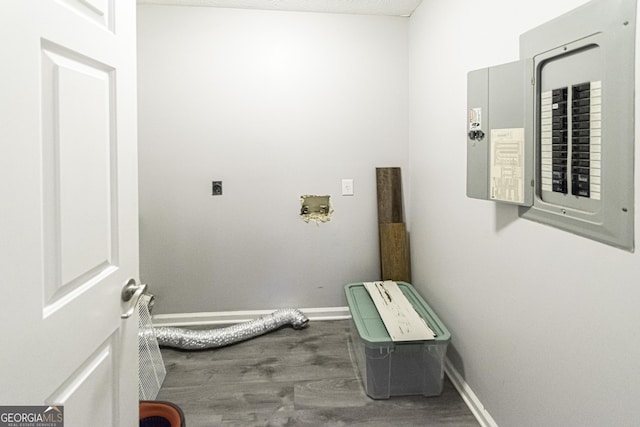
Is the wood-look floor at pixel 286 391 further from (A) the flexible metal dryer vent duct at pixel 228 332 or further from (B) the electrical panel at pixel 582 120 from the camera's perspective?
(B) the electrical panel at pixel 582 120

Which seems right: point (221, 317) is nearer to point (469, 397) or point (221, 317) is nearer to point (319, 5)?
point (469, 397)

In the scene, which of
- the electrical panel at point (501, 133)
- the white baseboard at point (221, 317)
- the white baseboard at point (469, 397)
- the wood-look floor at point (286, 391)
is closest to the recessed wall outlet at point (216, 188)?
the white baseboard at point (221, 317)

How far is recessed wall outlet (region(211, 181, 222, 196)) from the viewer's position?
9.16 ft

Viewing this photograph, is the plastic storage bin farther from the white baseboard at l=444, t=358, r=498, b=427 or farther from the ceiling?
the ceiling

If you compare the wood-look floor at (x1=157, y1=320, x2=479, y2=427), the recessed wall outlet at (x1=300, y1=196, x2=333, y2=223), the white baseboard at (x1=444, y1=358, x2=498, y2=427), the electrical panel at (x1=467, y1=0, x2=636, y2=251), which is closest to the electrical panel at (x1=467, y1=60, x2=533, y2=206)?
the electrical panel at (x1=467, y1=0, x2=636, y2=251)

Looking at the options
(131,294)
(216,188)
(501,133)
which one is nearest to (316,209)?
(216,188)

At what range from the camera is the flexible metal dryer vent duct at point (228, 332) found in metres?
2.45

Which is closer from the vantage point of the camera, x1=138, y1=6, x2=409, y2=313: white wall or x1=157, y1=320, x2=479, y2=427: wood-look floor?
x1=157, y1=320, x2=479, y2=427: wood-look floor

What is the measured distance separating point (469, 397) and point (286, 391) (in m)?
0.99

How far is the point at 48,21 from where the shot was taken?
27.7 inches

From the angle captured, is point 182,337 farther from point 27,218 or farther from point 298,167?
point 27,218

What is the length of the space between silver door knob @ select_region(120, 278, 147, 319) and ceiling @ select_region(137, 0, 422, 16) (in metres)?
2.27

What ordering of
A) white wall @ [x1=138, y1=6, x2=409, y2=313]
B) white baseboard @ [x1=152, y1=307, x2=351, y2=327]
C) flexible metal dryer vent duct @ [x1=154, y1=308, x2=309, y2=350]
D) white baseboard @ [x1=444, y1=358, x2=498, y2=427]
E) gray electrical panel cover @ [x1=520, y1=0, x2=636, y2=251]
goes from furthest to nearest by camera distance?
white baseboard @ [x1=152, y1=307, x2=351, y2=327], white wall @ [x1=138, y1=6, x2=409, y2=313], flexible metal dryer vent duct @ [x1=154, y1=308, x2=309, y2=350], white baseboard @ [x1=444, y1=358, x2=498, y2=427], gray electrical panel cover @ [x1=520, y1=0, x2=636, y2=251]

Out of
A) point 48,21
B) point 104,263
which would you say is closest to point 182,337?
point 104,263
